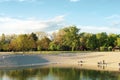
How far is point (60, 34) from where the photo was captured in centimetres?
10894

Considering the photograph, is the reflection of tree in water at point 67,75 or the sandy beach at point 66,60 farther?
the sandy beach at point 66,60

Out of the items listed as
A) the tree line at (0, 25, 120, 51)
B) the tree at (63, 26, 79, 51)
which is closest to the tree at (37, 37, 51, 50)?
the tree line at (0, 25, 120, 51)

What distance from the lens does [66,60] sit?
6888 cm

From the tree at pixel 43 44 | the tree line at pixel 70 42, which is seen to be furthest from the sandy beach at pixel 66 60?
the tree at pixel 43 44

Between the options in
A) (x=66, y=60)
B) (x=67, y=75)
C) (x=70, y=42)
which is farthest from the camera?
(x=70, y=42)

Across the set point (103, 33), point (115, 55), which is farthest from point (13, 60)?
point (103, 33)

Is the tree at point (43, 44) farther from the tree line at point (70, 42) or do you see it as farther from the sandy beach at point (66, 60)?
the sandy beach at point (66, 60)

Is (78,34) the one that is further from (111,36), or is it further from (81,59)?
(81,59)

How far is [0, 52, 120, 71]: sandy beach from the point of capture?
59.8m

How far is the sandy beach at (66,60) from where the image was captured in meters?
59.8

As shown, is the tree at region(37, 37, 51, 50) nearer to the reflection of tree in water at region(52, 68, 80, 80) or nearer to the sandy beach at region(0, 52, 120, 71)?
the sandy beach at region(0, 52, 120, 71)

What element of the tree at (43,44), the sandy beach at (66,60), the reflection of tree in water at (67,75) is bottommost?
the reflection of tree in water at (67,75)

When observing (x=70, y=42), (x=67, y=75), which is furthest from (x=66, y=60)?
(x=70, y=42)

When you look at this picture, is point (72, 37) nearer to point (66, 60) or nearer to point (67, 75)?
point (66, 60)
